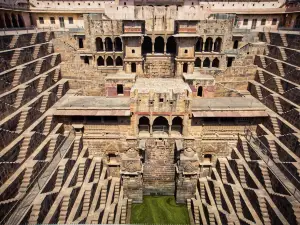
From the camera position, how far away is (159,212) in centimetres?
2036

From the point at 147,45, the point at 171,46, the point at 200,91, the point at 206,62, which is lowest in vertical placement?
the point at 200,91

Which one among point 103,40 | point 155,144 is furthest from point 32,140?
point 103,40

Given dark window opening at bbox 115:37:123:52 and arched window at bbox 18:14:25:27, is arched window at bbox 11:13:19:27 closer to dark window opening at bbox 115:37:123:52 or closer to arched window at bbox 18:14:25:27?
arched window at bbox 18:14:25:27

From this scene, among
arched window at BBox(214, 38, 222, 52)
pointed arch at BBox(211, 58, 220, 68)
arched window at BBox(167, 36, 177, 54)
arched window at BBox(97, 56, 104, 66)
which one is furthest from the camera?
arched window at BBox(167, 36, 177, 54)

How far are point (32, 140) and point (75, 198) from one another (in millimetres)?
5529

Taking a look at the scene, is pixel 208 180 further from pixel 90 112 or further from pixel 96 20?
pixel 96 20

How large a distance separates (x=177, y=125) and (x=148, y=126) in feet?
9.86

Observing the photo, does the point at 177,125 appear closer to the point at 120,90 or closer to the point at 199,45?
the point at 120,90

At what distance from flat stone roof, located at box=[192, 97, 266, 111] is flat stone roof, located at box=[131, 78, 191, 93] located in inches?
88.8

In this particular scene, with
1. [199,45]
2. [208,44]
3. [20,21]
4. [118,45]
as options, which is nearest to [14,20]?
[20,21]

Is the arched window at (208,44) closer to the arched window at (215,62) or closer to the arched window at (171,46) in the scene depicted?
the arched window at (215,62)

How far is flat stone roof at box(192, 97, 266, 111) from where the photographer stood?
21.1m

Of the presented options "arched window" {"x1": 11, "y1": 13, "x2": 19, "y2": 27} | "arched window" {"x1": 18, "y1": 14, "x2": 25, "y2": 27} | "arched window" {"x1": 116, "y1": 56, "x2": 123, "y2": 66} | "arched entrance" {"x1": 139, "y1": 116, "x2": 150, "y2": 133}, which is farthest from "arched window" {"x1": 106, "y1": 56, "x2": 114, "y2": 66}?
"arched window" {"x1": 18, "y1": 14, "x2": 25, "y2": 27}

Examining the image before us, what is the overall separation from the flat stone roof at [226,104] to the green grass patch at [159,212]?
964 centimetres
